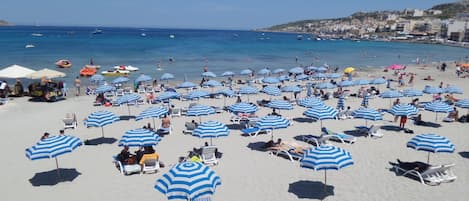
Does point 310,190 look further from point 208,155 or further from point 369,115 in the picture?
point 369,115

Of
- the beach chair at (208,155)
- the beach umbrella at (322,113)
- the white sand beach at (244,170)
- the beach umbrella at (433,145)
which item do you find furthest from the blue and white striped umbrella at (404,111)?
the beach chair at (208,155)

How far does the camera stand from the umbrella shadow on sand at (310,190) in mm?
9814

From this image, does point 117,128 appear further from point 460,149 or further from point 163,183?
point 460,149

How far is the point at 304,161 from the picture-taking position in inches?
376

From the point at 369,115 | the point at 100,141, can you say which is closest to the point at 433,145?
the point at 369,115

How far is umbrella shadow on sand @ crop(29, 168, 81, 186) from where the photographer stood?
1073 cm

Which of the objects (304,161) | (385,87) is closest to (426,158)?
(304,161)

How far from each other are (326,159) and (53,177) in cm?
745

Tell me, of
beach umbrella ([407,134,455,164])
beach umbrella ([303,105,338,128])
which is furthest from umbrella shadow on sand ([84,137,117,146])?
beach umbrella ([407,134,455,164])

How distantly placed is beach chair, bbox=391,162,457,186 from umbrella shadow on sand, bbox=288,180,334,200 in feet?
8.03

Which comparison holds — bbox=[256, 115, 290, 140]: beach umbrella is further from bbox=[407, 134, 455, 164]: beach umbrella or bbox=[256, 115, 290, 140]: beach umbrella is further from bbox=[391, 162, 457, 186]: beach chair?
bbox=[407, 134, 455, 164]: beach umbrella

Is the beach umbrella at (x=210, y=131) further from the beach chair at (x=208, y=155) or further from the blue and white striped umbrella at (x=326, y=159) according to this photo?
the blue and white striped umbrella at (x=326, y=159)

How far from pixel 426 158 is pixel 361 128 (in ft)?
11.0

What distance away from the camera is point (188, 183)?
7883 mm
